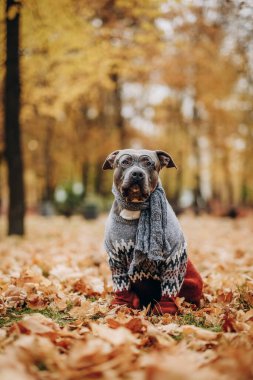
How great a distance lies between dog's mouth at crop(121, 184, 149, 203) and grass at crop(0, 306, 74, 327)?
3.40ft

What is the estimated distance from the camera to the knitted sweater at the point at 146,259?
325 cm

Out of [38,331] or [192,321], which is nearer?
[38,331]

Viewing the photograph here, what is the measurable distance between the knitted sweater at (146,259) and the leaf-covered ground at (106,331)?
228mm

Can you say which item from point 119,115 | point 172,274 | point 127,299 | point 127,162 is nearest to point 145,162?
point 127,162

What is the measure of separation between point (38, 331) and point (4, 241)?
241 inches

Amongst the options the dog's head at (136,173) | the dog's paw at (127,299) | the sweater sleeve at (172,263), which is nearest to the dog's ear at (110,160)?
the dog's head at (136,173)

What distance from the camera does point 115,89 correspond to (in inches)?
792

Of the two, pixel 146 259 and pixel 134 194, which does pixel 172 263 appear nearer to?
pixel 146 259

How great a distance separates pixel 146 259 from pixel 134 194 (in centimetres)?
51

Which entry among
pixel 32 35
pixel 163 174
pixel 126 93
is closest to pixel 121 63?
pixel 32 35

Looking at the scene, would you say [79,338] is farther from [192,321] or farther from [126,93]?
[126,93]

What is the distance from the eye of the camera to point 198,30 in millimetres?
15969

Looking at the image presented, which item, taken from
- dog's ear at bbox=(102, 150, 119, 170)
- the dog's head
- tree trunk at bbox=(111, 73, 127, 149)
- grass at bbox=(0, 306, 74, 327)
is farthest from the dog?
tree trunk at bbox=(111, 73, 127, 149)

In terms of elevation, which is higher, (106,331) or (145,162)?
(145,162)
